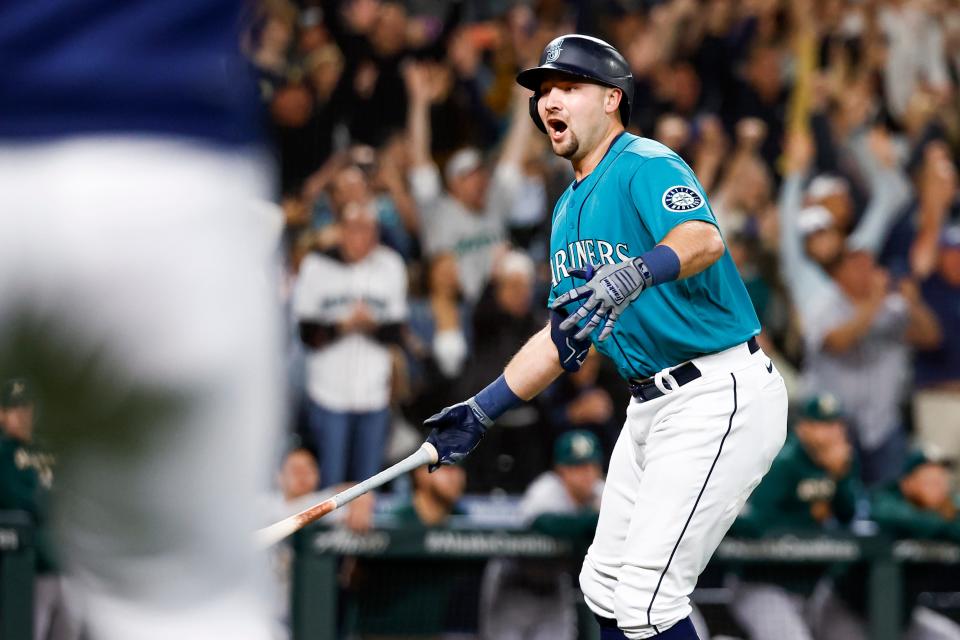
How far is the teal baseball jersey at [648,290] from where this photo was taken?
3.33 meters

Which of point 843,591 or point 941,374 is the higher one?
point 941,374

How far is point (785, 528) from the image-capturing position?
6.11 m

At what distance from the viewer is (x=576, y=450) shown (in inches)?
232

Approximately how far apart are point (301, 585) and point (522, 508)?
3.52 ft

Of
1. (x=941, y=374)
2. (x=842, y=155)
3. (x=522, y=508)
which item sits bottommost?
(x=522, y=508)

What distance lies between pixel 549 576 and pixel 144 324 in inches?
189

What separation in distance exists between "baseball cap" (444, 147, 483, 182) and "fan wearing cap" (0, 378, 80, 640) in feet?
10.6

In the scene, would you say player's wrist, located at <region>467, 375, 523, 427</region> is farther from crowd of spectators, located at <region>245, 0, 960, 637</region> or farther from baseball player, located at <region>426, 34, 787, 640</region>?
crowd of spectators, located at <region>245, 0, 960, 637</region>

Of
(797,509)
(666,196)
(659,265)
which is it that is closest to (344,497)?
(659,265)

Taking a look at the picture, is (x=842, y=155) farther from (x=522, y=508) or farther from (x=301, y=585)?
(x=301, y=585)

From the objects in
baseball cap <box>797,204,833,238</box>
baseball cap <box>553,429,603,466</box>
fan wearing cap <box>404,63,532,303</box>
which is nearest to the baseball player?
baseball cap <box>553,429,603,466</box>

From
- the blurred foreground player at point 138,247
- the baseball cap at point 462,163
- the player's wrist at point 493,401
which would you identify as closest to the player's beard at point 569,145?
the player's wrist at point 493,401

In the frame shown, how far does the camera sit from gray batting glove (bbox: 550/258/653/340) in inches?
114

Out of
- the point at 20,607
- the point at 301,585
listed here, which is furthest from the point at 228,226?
the point at 301,585
